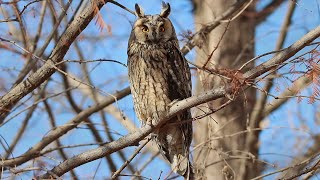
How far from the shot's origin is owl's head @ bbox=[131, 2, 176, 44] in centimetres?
416

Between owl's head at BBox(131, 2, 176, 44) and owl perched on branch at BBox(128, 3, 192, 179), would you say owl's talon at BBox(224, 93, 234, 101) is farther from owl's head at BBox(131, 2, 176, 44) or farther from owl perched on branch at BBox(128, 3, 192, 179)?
owl's head at BBox(131, 2, 176, 44)

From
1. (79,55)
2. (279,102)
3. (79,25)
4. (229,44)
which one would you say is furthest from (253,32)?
(79,25)

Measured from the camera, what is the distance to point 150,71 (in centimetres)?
397

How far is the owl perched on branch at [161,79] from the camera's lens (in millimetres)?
3961

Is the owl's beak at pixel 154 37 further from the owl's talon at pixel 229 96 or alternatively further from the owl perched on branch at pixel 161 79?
the owl's talon at pixel 229 96

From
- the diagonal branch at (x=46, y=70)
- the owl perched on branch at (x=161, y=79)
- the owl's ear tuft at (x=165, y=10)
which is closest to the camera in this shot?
the diagonal branch at (x=46, y=70)

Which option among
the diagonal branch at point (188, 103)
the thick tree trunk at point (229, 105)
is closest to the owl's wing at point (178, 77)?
the diagonal branch at point (188, 103)

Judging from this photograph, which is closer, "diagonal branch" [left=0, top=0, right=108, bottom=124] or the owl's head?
"diagonal branch" [left=0, top=0, right=108, bottom=124]

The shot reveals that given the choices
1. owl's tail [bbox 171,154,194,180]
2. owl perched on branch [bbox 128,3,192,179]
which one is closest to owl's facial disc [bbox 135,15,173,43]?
owl perched on branch [bbox 128,3,192,179]

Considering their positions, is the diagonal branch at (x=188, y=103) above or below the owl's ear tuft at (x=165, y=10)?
below

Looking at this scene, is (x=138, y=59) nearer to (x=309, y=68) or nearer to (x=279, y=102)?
(x=309, y=68)

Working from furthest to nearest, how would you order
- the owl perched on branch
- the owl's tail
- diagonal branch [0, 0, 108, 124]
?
the owl's tail, the owl perched on branch, diagonal branch [0, 0, 108, 124]

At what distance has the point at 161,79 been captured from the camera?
3963mm

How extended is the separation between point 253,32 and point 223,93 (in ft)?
10.9
